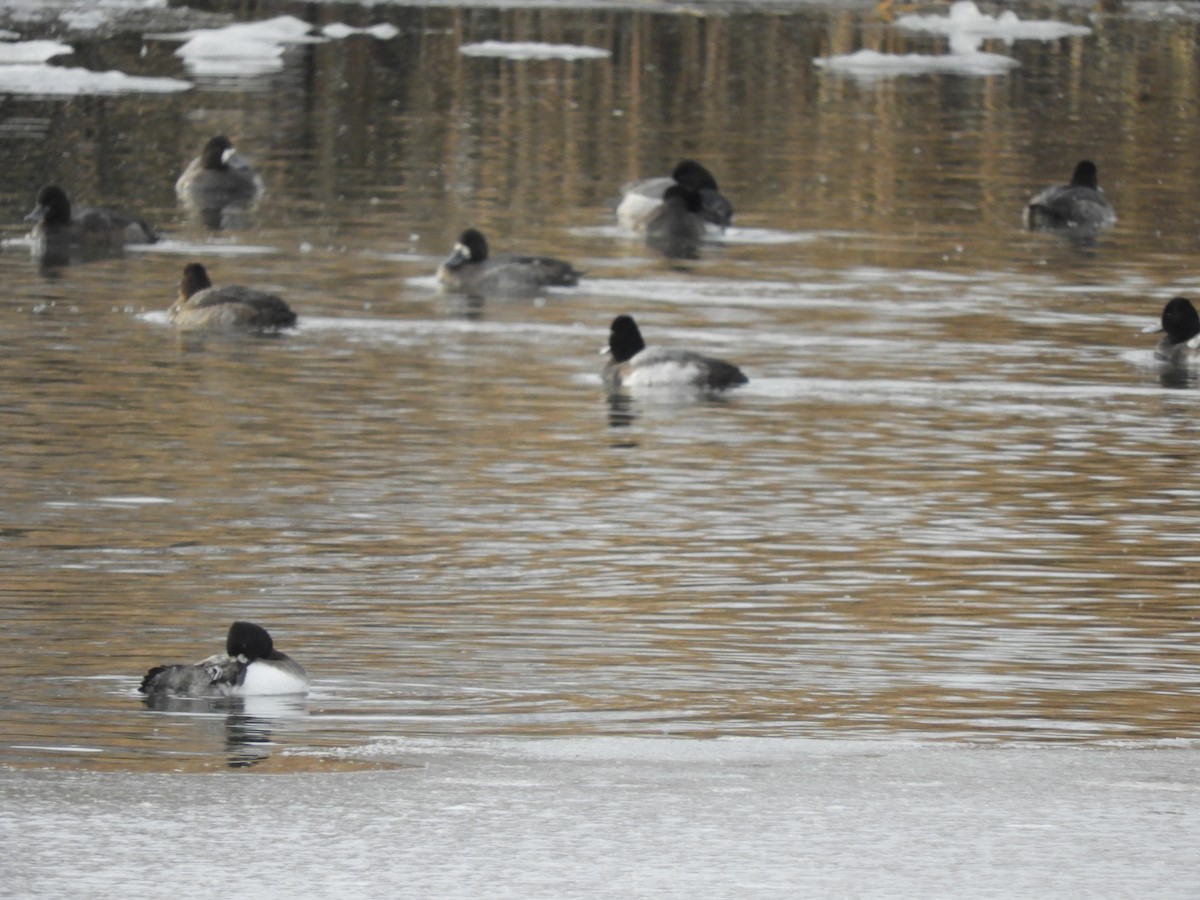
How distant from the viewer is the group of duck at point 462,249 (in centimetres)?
1927

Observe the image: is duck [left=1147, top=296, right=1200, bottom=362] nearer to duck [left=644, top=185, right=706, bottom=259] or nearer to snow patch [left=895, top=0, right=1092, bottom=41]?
duck [left=644, top=185, right=706, bottom=259]

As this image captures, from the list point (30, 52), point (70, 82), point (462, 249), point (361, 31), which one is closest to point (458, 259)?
point (462, 249)

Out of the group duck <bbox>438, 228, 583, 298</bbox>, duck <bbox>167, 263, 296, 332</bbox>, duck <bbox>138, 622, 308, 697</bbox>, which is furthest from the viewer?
duck <bbox>438, 228, 583, 298</bbox>

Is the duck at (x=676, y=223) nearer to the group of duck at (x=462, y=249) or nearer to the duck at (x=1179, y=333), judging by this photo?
the group of duck at (x=462, y=249)

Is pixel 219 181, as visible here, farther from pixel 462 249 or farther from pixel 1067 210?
pixel 1067 210

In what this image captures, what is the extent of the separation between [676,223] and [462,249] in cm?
429

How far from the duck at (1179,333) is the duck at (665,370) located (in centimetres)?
375

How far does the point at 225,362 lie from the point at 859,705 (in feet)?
35.5

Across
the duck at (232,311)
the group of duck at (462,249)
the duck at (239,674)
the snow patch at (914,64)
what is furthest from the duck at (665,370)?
the snow patch at (914,64)

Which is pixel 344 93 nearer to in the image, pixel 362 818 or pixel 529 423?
pixel 529 423

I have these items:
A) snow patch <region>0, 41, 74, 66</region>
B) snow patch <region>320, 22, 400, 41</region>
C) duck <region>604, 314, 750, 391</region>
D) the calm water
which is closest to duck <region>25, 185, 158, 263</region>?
the calm water

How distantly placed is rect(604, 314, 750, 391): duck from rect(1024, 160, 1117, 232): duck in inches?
411

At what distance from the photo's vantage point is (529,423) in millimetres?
17562

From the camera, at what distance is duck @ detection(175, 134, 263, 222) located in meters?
29.8
